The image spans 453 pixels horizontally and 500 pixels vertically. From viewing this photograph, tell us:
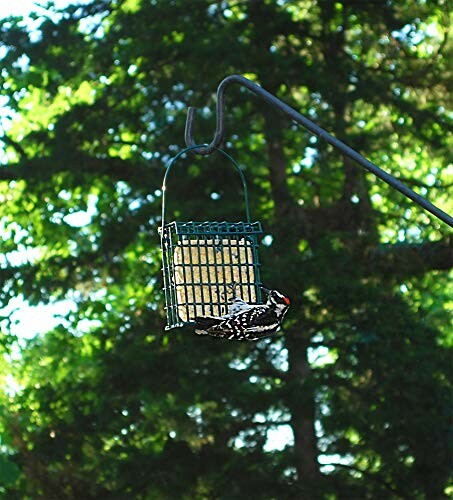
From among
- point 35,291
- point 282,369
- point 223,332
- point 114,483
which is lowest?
point 223,332

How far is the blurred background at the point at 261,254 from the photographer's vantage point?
10586 millimetres

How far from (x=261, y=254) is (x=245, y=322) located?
6.14m

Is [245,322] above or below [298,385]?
below

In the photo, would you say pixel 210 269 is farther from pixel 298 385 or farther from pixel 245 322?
pixel 298 385

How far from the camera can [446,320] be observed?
38.5 ft

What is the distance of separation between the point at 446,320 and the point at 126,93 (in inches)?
145

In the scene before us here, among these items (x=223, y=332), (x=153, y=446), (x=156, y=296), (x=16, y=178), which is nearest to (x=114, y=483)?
(x=153, y=446)

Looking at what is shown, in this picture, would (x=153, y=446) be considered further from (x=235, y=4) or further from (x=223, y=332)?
(x=223, y=332)

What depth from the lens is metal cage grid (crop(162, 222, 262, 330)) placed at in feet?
17.5

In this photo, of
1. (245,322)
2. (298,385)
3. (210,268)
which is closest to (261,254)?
(298,385)

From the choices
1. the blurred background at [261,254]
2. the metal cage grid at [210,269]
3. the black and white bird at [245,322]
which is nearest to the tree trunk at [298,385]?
the blurred background at [261,254]

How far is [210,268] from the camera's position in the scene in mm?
5438

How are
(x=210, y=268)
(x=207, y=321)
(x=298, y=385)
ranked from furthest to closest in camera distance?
(x=298, y=385) < (x=210, y=268) < (x=207, y=321)

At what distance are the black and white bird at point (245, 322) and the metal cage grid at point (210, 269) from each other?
775 millimetres
